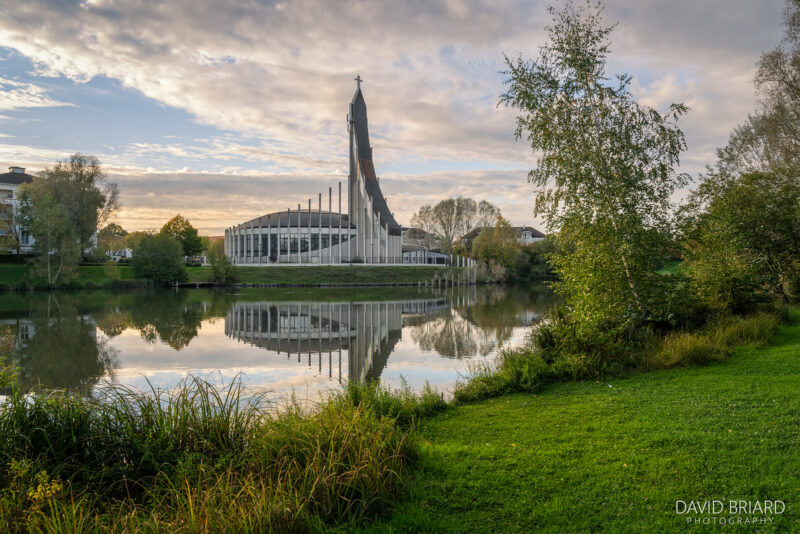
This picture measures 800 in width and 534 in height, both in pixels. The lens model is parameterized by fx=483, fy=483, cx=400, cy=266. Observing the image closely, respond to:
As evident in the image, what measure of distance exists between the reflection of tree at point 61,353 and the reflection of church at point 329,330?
4957 millimetres

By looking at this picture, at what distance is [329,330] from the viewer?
829 inches

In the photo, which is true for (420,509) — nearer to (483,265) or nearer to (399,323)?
(399,323)

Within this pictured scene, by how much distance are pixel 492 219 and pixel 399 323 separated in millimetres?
54073

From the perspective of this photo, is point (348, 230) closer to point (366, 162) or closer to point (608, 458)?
point (366, 162)

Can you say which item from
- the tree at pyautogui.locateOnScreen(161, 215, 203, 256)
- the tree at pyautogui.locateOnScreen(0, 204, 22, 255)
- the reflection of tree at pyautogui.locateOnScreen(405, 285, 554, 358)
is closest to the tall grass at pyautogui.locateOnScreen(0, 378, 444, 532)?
the reflection of tree at pyautogui.locateOnScreen(405, 285, 554, 358)

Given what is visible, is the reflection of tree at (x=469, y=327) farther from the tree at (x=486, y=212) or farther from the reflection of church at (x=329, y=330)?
the tree at (x=486, y=212)

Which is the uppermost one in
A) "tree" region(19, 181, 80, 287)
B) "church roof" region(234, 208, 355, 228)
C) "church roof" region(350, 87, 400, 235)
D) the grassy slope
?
"church roof" region(350, 87, 400, 235)

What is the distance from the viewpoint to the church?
70.1 meters

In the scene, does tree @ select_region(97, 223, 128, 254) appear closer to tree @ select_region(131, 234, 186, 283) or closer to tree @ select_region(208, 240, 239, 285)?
tree @ select_region(131, 234, 186, 283)

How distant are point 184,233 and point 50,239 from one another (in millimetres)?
35181

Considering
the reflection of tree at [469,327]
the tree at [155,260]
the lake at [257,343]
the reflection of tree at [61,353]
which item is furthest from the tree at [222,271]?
the reflection of tree at [469,327]

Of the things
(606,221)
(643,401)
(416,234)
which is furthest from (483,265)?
(643,401)

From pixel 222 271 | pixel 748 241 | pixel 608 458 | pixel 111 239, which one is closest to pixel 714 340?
pixel 608 458

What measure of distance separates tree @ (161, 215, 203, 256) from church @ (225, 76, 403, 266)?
7.49 metres
